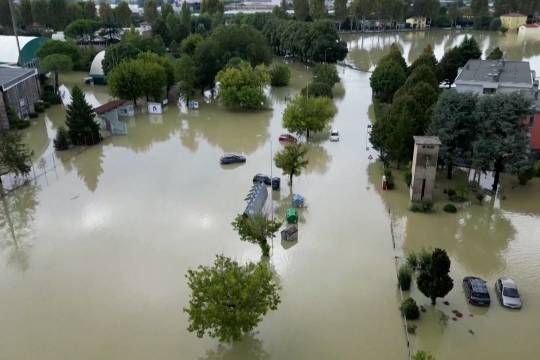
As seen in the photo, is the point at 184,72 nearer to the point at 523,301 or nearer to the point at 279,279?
the point at 279,279

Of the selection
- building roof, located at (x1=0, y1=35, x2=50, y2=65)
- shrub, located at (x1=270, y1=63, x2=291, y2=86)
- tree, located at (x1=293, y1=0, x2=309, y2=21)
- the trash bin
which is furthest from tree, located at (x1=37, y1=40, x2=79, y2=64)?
tree, located at (x1=293, y1=0, x2=309, y2=21)

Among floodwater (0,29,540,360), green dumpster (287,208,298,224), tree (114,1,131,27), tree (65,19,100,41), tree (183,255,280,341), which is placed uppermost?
tree (114,1,131,27)

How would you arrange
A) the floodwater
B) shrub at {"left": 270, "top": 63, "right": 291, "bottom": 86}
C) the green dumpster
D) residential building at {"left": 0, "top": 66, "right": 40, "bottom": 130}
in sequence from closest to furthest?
1. the floodwater
2. the green dumpster
3. residential building at {"left": 0, "top": 66, "right": 40, "bottom": 130}
4. shrub at {"left": 270, "top": 63, "right": 291, "bottom": 86}

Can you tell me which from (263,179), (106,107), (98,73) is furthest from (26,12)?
(263,179)

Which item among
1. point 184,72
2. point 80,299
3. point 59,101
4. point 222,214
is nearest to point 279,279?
point 222,214

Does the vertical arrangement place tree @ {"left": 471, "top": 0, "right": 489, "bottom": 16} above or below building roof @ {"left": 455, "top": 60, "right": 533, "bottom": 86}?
above

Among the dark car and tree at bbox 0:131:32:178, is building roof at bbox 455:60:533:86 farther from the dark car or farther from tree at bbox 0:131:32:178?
tree at bbox 0:131:32:178

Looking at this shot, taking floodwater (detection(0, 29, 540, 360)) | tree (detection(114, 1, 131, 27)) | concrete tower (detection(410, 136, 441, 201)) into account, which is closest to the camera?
floodwater (detection(0, 29, 540, 360))
